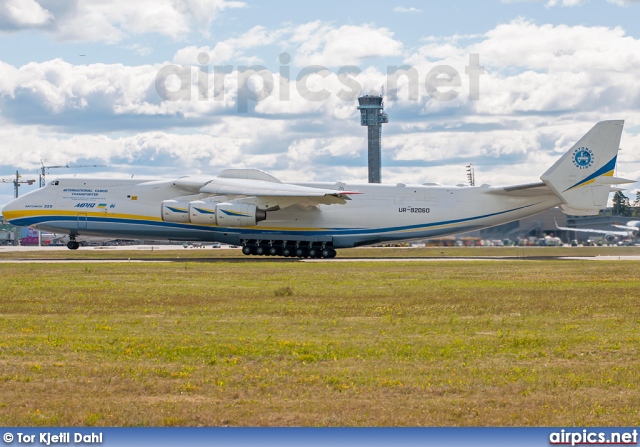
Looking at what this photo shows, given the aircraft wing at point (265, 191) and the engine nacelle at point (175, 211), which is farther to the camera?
the engine nacelle at point (175, 211)

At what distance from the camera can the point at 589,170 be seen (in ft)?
140

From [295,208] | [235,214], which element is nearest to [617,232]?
[295,208]

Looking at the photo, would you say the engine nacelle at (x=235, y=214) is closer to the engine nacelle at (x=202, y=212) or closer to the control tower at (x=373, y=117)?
the engine nacelle at (x=202, y=212)

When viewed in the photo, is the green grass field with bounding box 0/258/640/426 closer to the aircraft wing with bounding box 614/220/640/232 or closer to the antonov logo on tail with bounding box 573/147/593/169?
the antonov logo on tail with bounding box 573/147/593/169

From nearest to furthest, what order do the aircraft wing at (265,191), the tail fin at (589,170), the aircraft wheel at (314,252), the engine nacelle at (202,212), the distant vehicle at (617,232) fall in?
the aircraft wing at (265,191) < the engine nacelle at (202,212) < the tail fin at (589,170) < the aircraft wheel at (314,252) < the distant vehicle at (617,232)

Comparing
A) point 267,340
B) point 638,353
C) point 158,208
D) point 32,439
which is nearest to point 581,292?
point 638,353

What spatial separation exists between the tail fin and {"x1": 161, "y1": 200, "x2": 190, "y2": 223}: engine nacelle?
1764cm

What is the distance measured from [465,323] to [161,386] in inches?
316

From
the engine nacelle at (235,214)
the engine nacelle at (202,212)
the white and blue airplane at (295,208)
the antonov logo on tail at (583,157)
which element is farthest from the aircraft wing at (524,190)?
the engine nacelle at (202,212)

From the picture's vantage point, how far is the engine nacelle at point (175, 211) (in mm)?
42812

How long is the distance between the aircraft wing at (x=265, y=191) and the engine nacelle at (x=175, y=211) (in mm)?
1413

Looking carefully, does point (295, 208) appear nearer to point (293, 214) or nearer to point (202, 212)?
point (293, 214)

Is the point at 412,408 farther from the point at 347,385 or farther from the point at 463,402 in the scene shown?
the point at 347,385

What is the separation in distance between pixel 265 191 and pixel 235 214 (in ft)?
6.28
